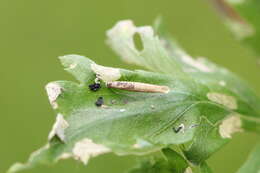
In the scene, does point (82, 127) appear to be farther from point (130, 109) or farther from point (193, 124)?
point (193, 124)

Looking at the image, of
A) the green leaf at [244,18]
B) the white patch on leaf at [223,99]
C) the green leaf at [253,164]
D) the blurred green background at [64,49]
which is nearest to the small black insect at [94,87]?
the white patch on leaf at [223,99]

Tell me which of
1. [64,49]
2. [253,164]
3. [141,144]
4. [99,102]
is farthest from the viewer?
[64,49]

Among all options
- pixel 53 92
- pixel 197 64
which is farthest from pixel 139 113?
pixel 197 64

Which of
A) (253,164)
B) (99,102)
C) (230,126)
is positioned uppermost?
(99,102)

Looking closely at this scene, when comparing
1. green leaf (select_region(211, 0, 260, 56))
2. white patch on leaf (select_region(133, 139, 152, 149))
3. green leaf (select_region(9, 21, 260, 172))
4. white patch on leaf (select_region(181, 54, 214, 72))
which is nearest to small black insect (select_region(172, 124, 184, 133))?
green leaf (select_region(9, 21, 260, 172))

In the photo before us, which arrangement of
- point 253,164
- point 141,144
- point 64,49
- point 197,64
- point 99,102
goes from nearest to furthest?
1. point 141,144
2. point 99,102
3. point 253,164
4. point 197,64
5. point 64,49

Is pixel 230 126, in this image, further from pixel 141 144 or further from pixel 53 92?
pixel 53 92

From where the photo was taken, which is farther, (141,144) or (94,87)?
(94,87)

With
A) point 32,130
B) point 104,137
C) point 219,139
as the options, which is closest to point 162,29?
point 219,139
